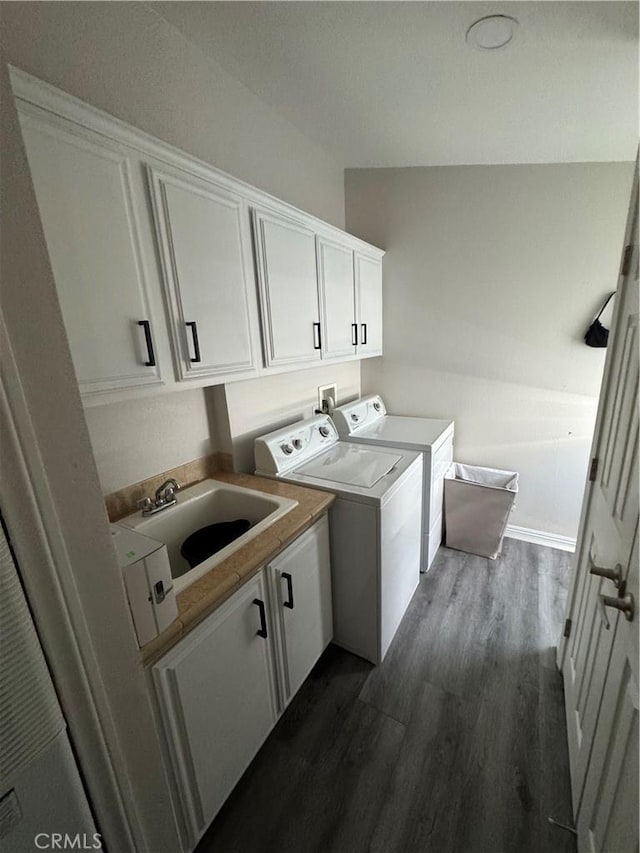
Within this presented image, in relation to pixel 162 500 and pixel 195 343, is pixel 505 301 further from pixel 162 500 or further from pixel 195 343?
pixel 162 500

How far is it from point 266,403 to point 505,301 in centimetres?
174

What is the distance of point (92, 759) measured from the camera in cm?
64

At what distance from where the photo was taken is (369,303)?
2496 millimetres

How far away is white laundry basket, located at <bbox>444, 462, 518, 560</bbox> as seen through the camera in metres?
2.41

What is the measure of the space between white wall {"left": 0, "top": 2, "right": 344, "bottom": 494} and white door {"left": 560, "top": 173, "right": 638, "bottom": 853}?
5.27 ft

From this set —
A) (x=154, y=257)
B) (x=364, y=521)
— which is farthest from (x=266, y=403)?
(x=154, y=257)

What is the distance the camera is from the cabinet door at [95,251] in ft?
2.88

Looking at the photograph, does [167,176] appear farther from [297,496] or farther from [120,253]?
[297,496]

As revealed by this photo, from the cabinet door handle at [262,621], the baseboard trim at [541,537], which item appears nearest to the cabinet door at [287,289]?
the cabinet door handle at [262,621]

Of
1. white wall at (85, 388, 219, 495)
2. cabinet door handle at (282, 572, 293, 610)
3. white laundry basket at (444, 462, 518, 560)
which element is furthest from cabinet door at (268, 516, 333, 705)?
white laundry basket at (444, 462, 518, 560)

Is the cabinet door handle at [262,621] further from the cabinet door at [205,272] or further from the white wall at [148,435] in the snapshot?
the cabinet door at [205,272]

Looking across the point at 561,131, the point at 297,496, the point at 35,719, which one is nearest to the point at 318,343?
the point at 297,496

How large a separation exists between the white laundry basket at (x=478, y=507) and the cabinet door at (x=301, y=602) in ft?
4.20

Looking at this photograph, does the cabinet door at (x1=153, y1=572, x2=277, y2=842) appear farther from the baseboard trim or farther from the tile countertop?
the baseboard trim
